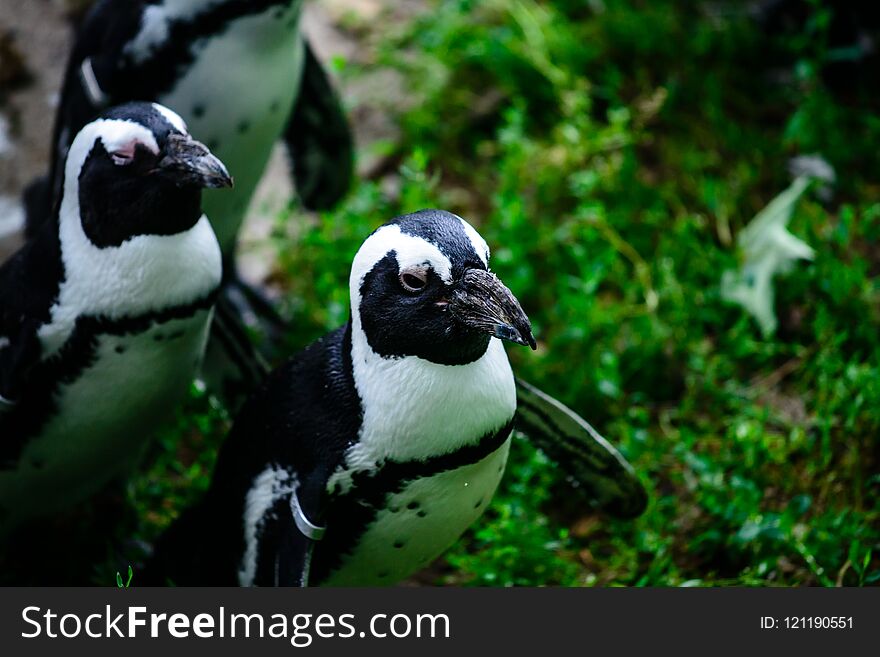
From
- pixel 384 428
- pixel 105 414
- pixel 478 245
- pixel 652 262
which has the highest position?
pixel 478 245

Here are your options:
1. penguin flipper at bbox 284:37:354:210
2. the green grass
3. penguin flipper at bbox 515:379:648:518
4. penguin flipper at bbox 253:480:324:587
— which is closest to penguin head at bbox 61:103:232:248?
penguin flipper at bbox 253:480:324:587

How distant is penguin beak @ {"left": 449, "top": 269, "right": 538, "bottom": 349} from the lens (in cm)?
166

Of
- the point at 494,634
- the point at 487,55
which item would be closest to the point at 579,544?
the point at 494,634

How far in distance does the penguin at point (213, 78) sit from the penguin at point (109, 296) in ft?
0.67

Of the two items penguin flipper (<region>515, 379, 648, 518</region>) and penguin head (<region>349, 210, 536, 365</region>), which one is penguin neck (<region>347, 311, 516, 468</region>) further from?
penguin flipper (<region>515, 379, 648, 518</region>)

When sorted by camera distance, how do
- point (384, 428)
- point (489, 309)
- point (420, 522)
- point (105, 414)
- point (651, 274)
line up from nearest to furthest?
point (489, 309) < point (384, 428) < point (420, 522) < point (105, 414) < point (651, 274)

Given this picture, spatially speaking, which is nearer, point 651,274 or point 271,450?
point 271,450

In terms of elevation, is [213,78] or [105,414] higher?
[213,78]

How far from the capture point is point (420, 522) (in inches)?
74.7

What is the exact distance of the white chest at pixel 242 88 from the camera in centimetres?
244

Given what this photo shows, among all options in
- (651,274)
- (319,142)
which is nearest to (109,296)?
(319,142)

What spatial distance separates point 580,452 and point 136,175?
3.07 ft

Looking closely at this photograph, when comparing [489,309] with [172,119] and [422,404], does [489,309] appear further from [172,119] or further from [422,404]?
[172,119]

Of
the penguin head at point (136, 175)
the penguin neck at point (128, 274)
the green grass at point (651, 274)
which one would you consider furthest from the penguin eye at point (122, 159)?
the green grass at point (651, 274)
